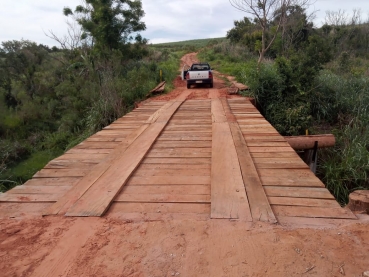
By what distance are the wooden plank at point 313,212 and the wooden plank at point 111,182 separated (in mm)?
1503

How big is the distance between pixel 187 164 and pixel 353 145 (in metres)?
4.64

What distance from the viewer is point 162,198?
258cm

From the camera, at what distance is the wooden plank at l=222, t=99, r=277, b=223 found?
7.33ft

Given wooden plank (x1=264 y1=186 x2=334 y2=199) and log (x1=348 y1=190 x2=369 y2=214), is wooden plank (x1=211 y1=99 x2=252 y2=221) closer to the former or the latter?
wooden plank (x1=264 y1=186 x2=334 y2=199)

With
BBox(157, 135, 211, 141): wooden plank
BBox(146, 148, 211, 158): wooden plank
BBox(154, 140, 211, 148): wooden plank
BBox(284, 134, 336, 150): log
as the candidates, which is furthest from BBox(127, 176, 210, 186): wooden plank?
BBox(284, 134, 336, 150): log

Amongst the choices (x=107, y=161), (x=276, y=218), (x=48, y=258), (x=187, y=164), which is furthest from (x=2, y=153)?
(x=276, y=218)

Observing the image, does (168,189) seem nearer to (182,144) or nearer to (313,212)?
(313,212)

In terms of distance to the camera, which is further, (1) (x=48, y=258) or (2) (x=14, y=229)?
(2) (x=14, y=229)

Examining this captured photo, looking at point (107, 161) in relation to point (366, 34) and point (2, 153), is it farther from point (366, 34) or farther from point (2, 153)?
point (366, 34)

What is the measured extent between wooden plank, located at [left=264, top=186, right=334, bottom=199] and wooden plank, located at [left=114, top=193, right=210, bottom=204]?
62 centimetres

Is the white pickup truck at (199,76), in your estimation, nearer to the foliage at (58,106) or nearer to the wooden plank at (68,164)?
the foliage at (58,106)

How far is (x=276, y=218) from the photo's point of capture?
219cm

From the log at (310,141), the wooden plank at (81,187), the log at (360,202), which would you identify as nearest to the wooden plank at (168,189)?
the wooden plank at (81,187)

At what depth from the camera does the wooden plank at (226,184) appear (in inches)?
90.4
